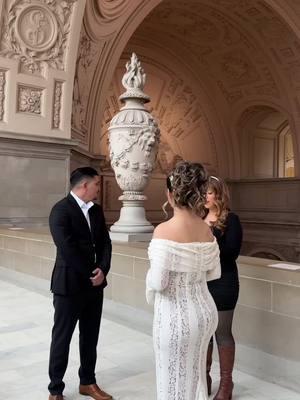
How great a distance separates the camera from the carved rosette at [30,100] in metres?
9.27

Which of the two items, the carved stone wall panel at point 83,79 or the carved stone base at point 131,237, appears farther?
the carved stone wall panel at point 83,79

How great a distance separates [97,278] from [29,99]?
284 inches

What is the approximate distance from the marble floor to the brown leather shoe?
→ 0.16ft

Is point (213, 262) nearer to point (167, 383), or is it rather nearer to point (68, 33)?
point (167, 383)

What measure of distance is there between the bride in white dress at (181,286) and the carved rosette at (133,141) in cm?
352

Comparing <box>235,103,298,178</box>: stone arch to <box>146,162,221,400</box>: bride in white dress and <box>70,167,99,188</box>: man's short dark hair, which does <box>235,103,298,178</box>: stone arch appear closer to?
<box>70,167,99,188</box>: man's short dark hair

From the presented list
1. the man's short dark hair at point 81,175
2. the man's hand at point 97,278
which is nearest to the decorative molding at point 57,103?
the man's short dark hair at point 81,175

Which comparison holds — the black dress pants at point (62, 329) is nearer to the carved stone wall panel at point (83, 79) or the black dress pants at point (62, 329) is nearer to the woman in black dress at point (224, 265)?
the woman in black dress at point (224, 265)

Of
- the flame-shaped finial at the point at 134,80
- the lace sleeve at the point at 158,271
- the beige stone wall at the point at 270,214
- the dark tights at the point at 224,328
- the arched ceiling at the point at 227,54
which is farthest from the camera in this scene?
the beige stone wall at the point at 270,214

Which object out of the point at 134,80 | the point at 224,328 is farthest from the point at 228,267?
the point at 134,80

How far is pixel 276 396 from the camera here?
319cm

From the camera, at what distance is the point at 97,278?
2936mm

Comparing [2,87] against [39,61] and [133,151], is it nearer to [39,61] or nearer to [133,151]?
[39,61]

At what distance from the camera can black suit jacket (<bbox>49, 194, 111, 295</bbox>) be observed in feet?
9.39
